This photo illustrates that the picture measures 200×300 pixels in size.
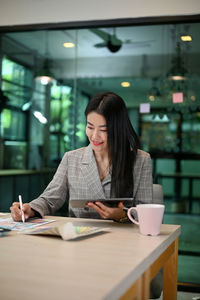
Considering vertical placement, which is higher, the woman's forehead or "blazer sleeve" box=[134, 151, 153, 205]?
the woman's forehead

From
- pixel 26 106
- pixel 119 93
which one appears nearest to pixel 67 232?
pixel 119 93

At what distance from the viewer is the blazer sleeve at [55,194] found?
5.34ft

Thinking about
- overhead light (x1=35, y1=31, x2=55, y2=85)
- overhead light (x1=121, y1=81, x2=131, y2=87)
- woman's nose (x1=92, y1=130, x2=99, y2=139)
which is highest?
overhead light (x1=35, y1=31, x2=55, y2=85)

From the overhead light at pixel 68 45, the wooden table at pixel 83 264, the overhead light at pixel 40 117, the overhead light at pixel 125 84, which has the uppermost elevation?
the overhead light at pixel 68 45

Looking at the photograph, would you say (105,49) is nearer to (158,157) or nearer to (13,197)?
(158,157)

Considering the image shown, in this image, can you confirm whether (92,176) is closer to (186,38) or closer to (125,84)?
(125,84)

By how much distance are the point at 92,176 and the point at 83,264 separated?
883 mm

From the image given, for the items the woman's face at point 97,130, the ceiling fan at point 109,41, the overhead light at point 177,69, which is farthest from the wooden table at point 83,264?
the ceiling fan at point 109,41

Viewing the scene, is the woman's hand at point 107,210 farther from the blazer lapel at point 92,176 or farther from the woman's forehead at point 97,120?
the woman's forehead at point 97,120

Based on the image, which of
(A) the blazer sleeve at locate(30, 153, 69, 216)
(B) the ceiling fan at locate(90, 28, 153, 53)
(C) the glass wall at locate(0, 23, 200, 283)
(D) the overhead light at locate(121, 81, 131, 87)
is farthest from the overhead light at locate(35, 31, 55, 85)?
(A) the blazer sleeve at locate(30, 153, 69, 216)

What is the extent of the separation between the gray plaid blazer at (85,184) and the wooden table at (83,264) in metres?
0.40

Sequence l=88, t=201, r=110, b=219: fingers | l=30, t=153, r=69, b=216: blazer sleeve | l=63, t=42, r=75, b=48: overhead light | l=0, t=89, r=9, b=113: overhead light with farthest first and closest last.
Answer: l=0, t=89, r=9, b=113: overhead light → l=63, t=42, r=75, b=48: overhead light → l=30, t=153, r=69, b=216: blazer sleeve → l=88, t=201, r=110, b=219: fingers

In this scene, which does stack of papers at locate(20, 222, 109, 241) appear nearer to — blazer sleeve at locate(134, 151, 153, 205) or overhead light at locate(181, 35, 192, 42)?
blazer sleeve at locate(134, 151, 153, 205)

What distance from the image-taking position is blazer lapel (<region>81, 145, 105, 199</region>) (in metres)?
1.71
